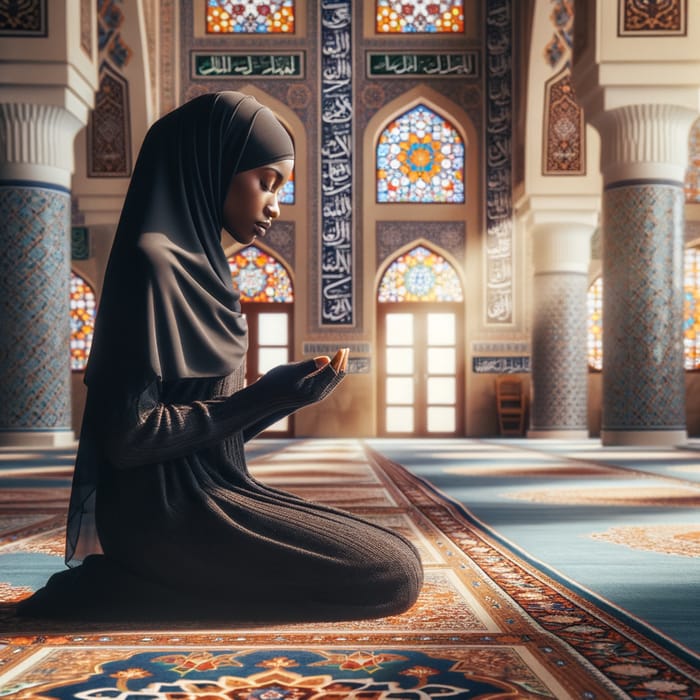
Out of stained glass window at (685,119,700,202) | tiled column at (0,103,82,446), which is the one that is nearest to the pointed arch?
stained glass window at (685,119,700,202)

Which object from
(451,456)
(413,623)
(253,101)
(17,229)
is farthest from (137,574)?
(17,229)

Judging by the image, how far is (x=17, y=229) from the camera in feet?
22.5

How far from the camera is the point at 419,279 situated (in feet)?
35.4

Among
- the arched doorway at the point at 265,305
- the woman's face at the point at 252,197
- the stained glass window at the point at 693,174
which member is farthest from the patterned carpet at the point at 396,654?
the stained glass window at the point at 693,174

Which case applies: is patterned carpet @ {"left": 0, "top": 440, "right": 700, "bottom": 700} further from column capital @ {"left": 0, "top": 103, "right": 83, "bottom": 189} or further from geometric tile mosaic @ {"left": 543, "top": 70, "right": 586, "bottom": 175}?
geometric tile mosaic @ {"left": 543, "top": 70, "right": 586, "bottom": 175}

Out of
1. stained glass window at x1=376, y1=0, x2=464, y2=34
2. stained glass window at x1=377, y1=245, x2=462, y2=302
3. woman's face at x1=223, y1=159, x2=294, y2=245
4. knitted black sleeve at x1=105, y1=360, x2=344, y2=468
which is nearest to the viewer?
knitted black sleeve at x1=105, y1=360, x2=344, y2=468

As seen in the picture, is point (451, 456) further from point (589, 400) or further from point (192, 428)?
point (192, 428)

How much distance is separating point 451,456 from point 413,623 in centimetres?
530

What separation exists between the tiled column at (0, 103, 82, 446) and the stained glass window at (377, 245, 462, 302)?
4.44m

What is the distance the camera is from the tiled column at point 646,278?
7133mm

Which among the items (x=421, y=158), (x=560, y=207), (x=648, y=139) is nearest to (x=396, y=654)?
(x=648, y=139)

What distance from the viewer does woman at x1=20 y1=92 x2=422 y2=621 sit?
1.43 meters

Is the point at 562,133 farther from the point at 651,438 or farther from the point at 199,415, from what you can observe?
the point at 199,415

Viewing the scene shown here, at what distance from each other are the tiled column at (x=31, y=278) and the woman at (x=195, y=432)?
18.2 feet
